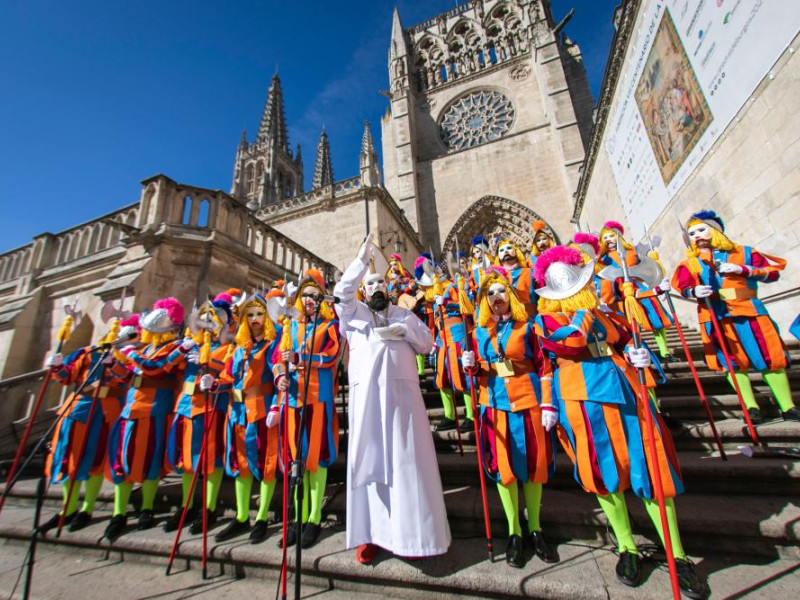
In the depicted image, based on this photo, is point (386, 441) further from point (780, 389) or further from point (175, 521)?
point (780, 389)

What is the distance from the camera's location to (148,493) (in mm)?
3254

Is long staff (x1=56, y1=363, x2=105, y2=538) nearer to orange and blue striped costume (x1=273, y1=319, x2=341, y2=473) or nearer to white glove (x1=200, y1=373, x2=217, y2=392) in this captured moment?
white glove (x1=200, y1=373, x2=217, y2=392)

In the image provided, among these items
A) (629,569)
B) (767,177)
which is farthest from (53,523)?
(767,177)

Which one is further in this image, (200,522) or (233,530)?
(200,522)

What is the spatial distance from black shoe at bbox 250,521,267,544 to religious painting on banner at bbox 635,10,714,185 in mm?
8073

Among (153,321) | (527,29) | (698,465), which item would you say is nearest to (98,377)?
(153,321)

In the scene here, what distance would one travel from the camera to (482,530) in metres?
2.42

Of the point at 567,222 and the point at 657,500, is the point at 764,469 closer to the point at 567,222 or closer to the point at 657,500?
the point at 657,500

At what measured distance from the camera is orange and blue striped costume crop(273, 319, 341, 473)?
2.68m

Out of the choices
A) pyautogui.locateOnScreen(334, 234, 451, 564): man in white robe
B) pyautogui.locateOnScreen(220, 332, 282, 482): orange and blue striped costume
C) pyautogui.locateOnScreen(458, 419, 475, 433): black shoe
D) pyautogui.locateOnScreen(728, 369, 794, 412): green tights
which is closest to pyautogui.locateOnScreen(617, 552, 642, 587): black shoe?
pyautogui.locateOnScreen(334, 234, 451, 564): man in white robe

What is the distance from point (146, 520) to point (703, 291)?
5614 millimetres

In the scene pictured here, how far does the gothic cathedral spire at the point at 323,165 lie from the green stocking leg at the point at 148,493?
35.6 metres

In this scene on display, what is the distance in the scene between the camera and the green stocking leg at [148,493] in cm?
323

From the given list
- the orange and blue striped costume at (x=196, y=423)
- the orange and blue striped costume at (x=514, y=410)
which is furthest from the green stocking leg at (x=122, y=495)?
the orange and blue striped costume at (x=514, y=410)
